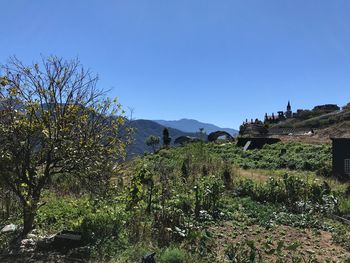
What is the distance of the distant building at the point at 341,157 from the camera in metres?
20.3

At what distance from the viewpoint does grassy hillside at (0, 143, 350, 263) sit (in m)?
6.70

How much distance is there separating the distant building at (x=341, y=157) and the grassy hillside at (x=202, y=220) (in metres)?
7.59

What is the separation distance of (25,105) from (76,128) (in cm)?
86

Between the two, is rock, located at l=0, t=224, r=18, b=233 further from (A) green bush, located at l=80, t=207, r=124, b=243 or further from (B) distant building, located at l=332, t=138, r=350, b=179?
(B) distant building, located at l=332, t=138, r=350, b=179

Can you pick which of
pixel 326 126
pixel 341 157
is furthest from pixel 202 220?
pixel 326 126

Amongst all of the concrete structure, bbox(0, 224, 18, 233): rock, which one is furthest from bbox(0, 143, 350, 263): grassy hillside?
the concrete structure

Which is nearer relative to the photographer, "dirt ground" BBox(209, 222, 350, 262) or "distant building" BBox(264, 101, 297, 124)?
"dirt ground" BBox(209, 222, 350, 262)

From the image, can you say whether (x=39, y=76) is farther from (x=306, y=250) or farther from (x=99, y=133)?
(x=306, y=250)

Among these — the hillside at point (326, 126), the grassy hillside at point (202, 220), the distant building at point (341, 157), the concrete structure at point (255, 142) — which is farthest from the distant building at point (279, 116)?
the grassy hillside at point (202, 220)

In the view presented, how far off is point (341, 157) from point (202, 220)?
45.3ft

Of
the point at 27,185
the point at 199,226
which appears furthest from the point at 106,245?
the point at 199,226

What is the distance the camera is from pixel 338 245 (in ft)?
26.5

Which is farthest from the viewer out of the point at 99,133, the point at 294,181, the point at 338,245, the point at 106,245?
the point at 294,181

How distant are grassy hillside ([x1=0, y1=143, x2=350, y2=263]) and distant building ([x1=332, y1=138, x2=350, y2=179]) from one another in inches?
299
